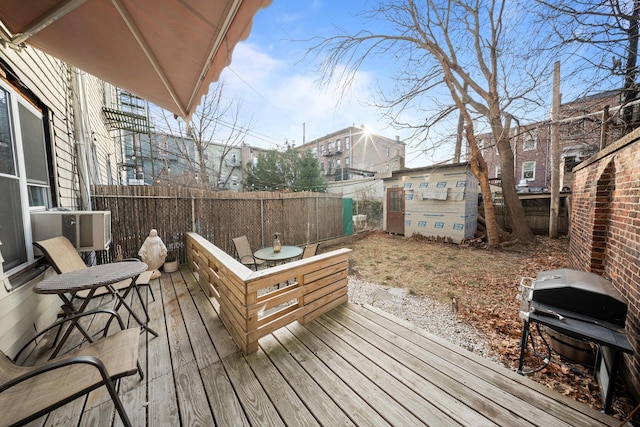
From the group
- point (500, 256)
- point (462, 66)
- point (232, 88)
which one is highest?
point (232, 88)

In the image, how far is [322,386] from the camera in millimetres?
1700

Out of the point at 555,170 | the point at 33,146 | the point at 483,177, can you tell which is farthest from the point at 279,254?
the point at 555,170

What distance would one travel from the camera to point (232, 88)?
10.0m

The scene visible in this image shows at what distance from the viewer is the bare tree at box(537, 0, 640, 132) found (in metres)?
3.34

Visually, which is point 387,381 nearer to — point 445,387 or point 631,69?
point 445,387

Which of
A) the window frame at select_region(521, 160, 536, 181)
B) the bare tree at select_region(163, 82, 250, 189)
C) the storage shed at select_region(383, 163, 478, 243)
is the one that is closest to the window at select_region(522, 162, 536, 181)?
the window frame at select_region(521, 160, 536, 181)

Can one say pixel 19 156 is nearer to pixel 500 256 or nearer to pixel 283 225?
pixel 283 225

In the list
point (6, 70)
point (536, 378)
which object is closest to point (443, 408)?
point (536, 378)

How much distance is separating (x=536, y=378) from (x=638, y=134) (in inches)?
98.2

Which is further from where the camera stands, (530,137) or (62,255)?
(530,137)

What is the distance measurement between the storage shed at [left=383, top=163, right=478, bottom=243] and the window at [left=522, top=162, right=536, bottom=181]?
13531 millimetres

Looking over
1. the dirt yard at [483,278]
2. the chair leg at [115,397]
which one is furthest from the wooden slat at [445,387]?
the chair leg at [115,397]

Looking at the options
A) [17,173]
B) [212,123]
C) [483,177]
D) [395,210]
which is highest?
[212,123]

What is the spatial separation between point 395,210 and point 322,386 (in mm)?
9623
